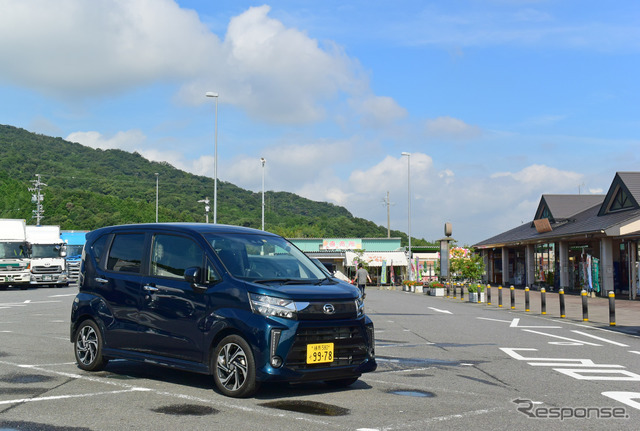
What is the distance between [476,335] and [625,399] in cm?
686

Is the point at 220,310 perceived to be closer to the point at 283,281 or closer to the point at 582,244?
the point at 283,281

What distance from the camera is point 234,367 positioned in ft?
22.1

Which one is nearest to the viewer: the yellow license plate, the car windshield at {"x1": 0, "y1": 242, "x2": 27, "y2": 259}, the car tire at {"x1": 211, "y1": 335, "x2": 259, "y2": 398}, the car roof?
the car tire at {"x1": 211, "y1": 335, "x2": 259, "y2": 398}

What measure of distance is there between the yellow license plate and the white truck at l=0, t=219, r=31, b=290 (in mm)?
32356

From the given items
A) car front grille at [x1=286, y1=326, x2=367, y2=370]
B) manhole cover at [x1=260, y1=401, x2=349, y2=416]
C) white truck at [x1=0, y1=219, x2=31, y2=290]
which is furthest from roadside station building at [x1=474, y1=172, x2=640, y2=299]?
white truck at [x1=0, y1=219, x2=31, y2=290]

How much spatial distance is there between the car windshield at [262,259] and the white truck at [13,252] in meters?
30.9

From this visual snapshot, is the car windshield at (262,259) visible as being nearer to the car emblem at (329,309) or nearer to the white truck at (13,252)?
the car emblem at (329,309)

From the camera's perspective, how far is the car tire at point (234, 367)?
656 cm

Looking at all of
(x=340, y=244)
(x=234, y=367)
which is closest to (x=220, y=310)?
(x=234, y=367)

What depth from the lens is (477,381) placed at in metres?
8.02

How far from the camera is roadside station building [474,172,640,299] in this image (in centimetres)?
3047

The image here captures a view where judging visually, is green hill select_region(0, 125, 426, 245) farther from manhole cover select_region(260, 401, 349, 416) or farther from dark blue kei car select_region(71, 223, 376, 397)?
manhole cover select_region(260, 401, 349, 416)

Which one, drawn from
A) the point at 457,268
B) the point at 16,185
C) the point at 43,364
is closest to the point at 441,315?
the point at 43,364

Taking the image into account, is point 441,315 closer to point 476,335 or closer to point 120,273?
point 476,335
